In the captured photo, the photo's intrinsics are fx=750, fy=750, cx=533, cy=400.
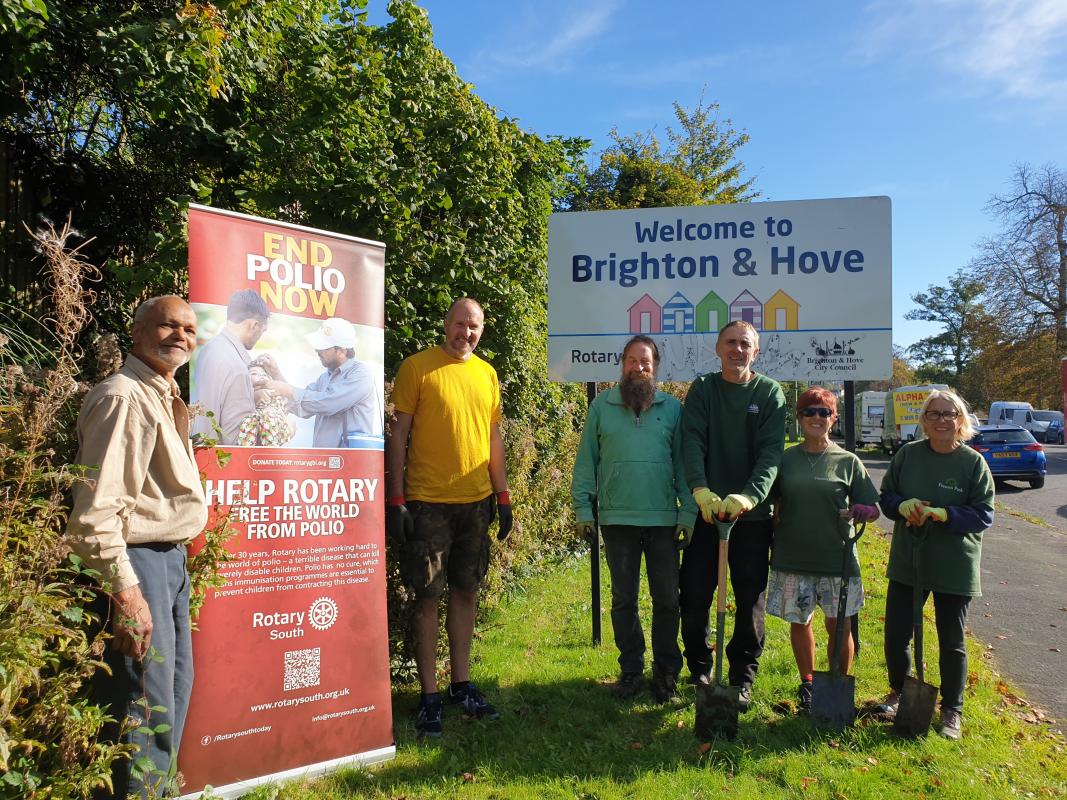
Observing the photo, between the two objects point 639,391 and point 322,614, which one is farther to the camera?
point 639,391

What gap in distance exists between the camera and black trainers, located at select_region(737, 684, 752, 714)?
13.6ft

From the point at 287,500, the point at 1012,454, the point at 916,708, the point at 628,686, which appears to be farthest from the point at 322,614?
the point at 1012,454

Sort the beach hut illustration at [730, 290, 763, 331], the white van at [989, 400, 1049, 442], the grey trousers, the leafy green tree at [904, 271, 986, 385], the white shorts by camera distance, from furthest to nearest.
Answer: the leafy green tree at [904, 271, 986, 385] < the white van at [989, 400, 1049, 442] < the beach hut illustration at [730, 290, 763, 331] < the white shorts < the grey trousers

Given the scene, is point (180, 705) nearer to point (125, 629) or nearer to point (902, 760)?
point (125, 629)

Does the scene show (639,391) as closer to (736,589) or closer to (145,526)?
(736,589)

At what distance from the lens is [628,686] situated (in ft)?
14.8

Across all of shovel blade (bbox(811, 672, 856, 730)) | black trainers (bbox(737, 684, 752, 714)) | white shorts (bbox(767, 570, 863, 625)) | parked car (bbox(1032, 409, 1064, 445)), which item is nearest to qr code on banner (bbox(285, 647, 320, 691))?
black trainers (bbox(737, 684, 752, 714))

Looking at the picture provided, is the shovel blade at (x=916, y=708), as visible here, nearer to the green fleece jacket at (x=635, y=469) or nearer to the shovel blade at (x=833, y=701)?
the shovel blade at (x=833, y=701)

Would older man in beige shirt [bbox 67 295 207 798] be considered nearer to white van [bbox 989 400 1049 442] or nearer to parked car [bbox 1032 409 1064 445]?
white van [bbox 989 400 1049 442]

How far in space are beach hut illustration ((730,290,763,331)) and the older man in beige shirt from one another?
13.0 ft

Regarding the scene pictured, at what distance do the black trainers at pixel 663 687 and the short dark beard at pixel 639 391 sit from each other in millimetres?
1559

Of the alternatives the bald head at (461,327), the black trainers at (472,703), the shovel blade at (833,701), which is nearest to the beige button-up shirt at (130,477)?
the bald head at (461,327)

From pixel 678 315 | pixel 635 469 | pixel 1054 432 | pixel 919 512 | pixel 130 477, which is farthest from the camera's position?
pixel 1054 432

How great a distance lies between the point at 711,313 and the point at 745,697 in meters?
2.74
